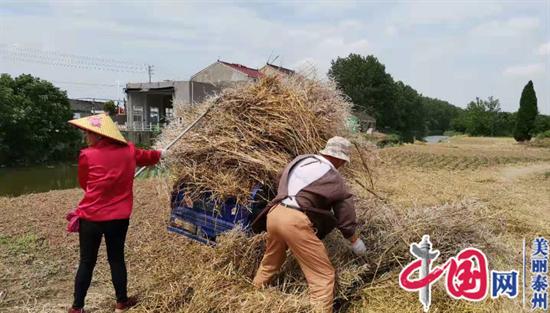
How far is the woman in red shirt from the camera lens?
331cm

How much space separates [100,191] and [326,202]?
5.26ft

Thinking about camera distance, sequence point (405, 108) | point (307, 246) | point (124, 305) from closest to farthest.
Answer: point (307, 246), point (124, 305), point (405, 108)

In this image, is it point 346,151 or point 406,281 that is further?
point 346,151

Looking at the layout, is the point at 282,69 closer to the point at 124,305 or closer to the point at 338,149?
the point at 338,149

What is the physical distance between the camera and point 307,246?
312cm

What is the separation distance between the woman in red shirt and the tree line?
31898 millimetres

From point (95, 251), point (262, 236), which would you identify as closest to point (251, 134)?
point (262, 236)

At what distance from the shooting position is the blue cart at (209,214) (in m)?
3.67

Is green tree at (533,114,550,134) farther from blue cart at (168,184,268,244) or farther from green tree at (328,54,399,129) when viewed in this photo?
blue cart at (168,184,268,244)

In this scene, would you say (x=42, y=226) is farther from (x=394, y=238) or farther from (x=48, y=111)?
(x=48, y=111)

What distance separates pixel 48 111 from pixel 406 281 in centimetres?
2696

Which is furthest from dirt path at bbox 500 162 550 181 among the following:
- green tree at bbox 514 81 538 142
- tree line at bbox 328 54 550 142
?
→ green tree at bbox 514 81 538 142

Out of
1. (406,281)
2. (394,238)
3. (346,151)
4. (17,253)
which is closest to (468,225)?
(394,238)

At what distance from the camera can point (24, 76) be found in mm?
26188
